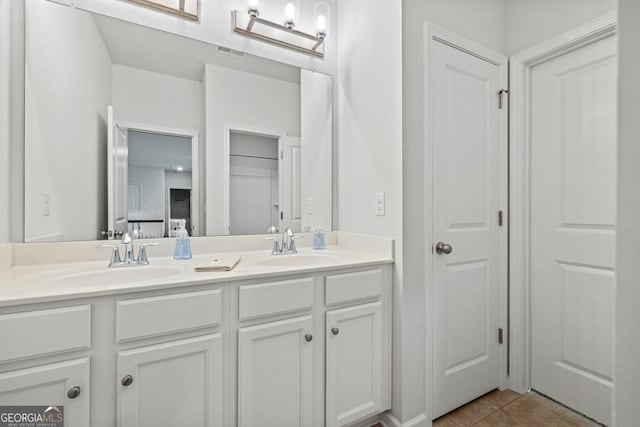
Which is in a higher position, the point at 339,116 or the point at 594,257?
the point at 339,116

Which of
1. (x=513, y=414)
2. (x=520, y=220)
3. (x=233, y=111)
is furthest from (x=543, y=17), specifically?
(x=513, y=414)

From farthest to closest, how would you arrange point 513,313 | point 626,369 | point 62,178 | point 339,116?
point 339,116 < point 513,313 < point 62,178 < point 626,369

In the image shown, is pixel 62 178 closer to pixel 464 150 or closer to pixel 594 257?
pixel 464 150

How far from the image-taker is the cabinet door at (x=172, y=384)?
952mm

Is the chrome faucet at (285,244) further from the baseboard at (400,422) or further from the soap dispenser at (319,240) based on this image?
the baseboard at (400,422)

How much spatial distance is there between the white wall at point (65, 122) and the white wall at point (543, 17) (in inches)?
91.9

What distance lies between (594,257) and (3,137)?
2.83 metres

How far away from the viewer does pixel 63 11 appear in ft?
4.44

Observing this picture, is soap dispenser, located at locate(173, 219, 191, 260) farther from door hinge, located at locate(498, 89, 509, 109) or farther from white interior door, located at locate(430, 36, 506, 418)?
door hinge, located at locate(498, 89, 509, 109)

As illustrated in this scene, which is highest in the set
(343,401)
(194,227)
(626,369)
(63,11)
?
(63,11)

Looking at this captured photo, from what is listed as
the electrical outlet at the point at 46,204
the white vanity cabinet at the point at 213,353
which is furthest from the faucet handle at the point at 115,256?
the white vanity cabinet at the point at 213,353

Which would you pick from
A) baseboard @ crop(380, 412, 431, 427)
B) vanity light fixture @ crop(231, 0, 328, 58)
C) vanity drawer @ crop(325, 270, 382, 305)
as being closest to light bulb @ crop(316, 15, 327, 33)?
vanity light fixture @ crop(231, 0, 328, 58)

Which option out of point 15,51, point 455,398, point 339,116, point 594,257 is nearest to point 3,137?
point 15,51

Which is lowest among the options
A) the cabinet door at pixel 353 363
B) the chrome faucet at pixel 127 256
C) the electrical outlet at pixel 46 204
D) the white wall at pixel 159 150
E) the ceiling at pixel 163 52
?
the cabinet door at pixel 353 363
